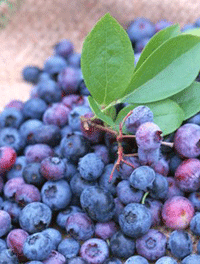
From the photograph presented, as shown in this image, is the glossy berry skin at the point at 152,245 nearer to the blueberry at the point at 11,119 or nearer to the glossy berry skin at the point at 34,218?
the glossy berry skin at the point at 34,218

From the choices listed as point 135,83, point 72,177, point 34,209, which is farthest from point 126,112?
point 34,209

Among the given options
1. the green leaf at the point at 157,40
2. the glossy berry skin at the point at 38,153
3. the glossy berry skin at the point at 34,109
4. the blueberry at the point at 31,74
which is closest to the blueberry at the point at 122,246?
the glossy berry skin at the point at 38,153

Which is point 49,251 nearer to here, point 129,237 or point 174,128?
point 129,237

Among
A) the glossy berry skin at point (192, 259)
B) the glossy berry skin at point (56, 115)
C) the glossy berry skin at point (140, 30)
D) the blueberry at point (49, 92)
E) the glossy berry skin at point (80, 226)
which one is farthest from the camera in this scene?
the glossy berry skin at point (140, 30)

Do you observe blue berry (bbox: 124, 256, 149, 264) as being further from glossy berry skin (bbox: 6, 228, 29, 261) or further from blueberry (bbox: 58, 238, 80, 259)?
glossy berry skin (bbox: 6, 228, 29, 261)

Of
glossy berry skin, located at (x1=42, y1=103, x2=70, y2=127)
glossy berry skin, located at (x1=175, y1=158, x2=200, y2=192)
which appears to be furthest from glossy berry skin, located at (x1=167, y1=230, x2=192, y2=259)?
glossy berry skin, located at (x1=42, y1=103, x2=70, y2=127)

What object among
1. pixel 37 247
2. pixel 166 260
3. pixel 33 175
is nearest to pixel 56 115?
pixel 33 175
